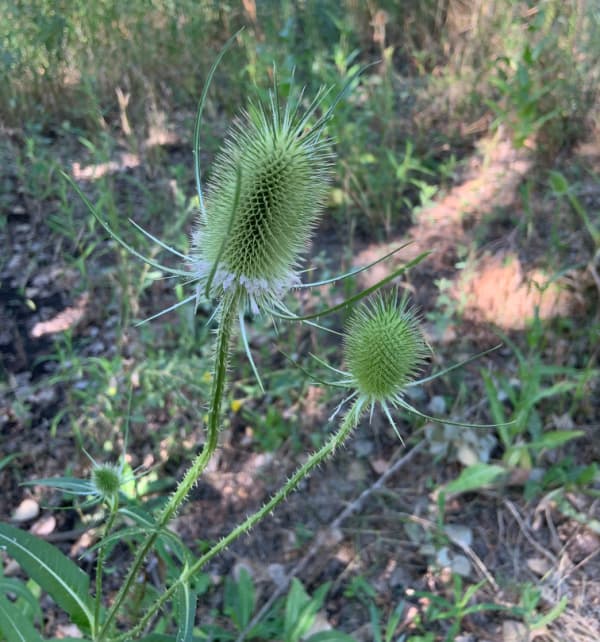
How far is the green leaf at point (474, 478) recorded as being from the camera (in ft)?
7.78

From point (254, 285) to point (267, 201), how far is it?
0.59 ft

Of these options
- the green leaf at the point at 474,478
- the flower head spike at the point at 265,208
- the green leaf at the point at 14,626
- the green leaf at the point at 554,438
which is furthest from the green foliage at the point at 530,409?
the green leaf at the point at 14,626

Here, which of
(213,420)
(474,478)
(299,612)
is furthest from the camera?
(474,478)

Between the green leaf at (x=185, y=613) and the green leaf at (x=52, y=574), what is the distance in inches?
15.1

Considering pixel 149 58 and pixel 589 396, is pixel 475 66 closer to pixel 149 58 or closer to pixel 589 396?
pixel 149 58

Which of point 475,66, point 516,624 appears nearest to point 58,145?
point 475,66

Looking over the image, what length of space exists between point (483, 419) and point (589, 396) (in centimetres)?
49

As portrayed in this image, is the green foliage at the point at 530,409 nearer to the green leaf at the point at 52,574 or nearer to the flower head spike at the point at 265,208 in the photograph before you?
the flower head spike at the point at 265,208

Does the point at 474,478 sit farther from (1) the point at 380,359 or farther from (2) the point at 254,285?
(2) the point at 254,285

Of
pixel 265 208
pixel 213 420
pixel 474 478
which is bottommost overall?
pixel 474 478

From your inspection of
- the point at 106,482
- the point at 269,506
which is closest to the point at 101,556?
the point at 106,482

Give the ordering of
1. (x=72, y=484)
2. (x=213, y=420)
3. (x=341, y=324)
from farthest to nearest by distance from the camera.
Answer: (x=341, y=324) < (x=72, y=484) < (x=213, y=420)

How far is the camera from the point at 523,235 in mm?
3518

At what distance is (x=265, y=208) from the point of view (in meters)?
1.26
